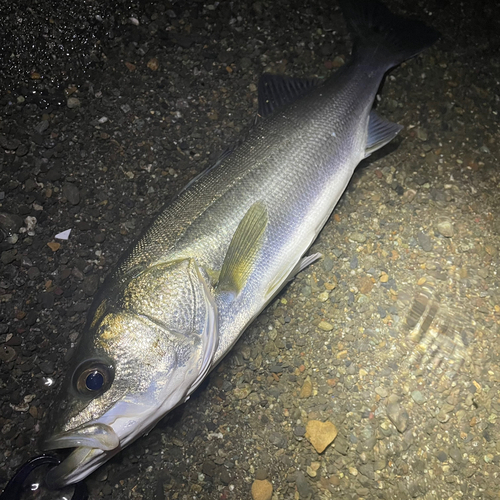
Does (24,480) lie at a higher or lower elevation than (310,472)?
higher

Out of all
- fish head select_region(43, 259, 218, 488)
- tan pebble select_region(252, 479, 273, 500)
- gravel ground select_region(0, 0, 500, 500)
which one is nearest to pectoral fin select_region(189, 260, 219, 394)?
fish head select_region(43, 259, 218, 488)

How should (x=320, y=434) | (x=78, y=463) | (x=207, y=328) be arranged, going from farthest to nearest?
1. (x=320, y=434)
2. (x=207, y=328)
3. (x=78, y=463)

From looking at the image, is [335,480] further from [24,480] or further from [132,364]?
[24,480]

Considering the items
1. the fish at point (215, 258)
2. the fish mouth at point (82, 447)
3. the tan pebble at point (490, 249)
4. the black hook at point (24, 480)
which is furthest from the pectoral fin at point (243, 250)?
the tan pebble at point (490, 249)

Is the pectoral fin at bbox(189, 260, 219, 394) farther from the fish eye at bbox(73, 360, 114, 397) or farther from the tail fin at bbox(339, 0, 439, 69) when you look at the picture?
the tail fin at bbox(339, 0, 439, 69)

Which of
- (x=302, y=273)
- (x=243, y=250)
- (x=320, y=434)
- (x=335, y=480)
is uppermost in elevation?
(x=243, y=250)

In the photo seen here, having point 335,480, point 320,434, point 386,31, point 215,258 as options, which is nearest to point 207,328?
point 215,258
